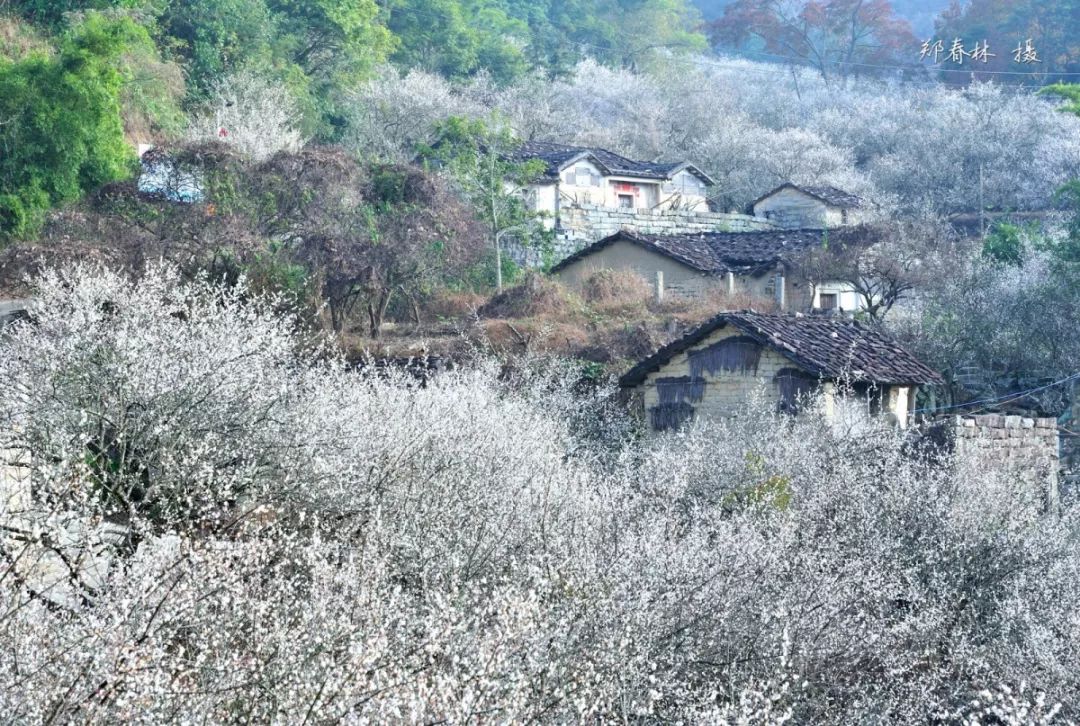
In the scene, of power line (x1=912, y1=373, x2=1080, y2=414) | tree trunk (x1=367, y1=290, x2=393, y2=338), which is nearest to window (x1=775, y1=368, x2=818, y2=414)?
power line (x1=912, y1=373, x2=1080, y2=414)

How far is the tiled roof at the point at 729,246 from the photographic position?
28328 mm

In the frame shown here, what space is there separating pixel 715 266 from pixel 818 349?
10.1 m

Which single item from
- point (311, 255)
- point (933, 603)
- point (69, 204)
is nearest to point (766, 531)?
point (933, 603)

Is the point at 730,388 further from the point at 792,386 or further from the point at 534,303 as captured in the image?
the point at 534,303

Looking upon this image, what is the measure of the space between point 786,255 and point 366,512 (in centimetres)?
2063

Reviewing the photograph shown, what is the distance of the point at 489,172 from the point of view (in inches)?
1171

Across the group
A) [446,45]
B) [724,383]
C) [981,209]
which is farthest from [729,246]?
[446,45]

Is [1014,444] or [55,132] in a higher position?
[55,132]

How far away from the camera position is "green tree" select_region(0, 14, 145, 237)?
24.3 metres

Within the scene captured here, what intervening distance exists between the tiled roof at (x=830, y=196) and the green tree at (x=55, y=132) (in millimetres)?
19924

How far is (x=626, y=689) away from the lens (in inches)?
277

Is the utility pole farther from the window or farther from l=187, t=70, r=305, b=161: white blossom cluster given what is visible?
the window

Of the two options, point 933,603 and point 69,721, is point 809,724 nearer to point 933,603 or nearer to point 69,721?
point 933,603

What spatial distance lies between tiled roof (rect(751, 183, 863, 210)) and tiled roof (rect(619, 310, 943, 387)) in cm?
1876
